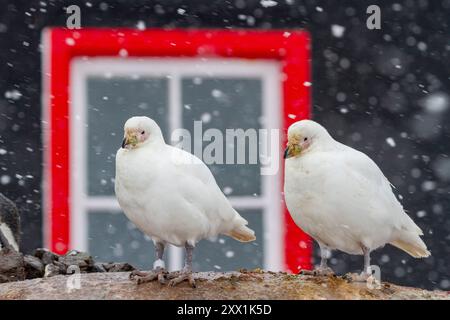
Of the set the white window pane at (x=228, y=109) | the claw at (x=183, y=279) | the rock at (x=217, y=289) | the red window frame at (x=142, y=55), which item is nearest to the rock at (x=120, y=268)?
the rock at (x=217, y=289)

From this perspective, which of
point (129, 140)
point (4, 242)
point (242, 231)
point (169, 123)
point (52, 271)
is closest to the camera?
point (129, 140)

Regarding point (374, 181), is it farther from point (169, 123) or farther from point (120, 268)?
point (169, 123)

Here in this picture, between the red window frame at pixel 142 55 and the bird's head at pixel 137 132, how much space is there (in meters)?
1.13

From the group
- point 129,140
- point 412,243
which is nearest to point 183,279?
point 129,140

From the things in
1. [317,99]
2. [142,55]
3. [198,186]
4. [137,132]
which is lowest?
[198,186]

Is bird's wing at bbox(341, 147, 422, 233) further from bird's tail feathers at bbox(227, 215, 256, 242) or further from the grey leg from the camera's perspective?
bird's tail feathers at bbox(227, 215, 256, 242)

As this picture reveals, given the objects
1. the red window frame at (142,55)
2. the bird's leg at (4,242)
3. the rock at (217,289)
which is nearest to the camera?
the rock at (217,289)

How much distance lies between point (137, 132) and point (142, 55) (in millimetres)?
1206

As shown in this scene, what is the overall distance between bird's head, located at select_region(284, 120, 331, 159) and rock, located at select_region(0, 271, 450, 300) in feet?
0.85

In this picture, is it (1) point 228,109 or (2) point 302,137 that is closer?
(2) point 302,137

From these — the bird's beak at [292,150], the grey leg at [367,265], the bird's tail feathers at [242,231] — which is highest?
the bird's beak at [292,150]

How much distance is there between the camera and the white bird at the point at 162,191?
183 centimetres

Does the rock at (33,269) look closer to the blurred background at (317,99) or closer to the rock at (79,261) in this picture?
the rock at (79,261)

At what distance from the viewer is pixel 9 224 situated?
2.31 m
